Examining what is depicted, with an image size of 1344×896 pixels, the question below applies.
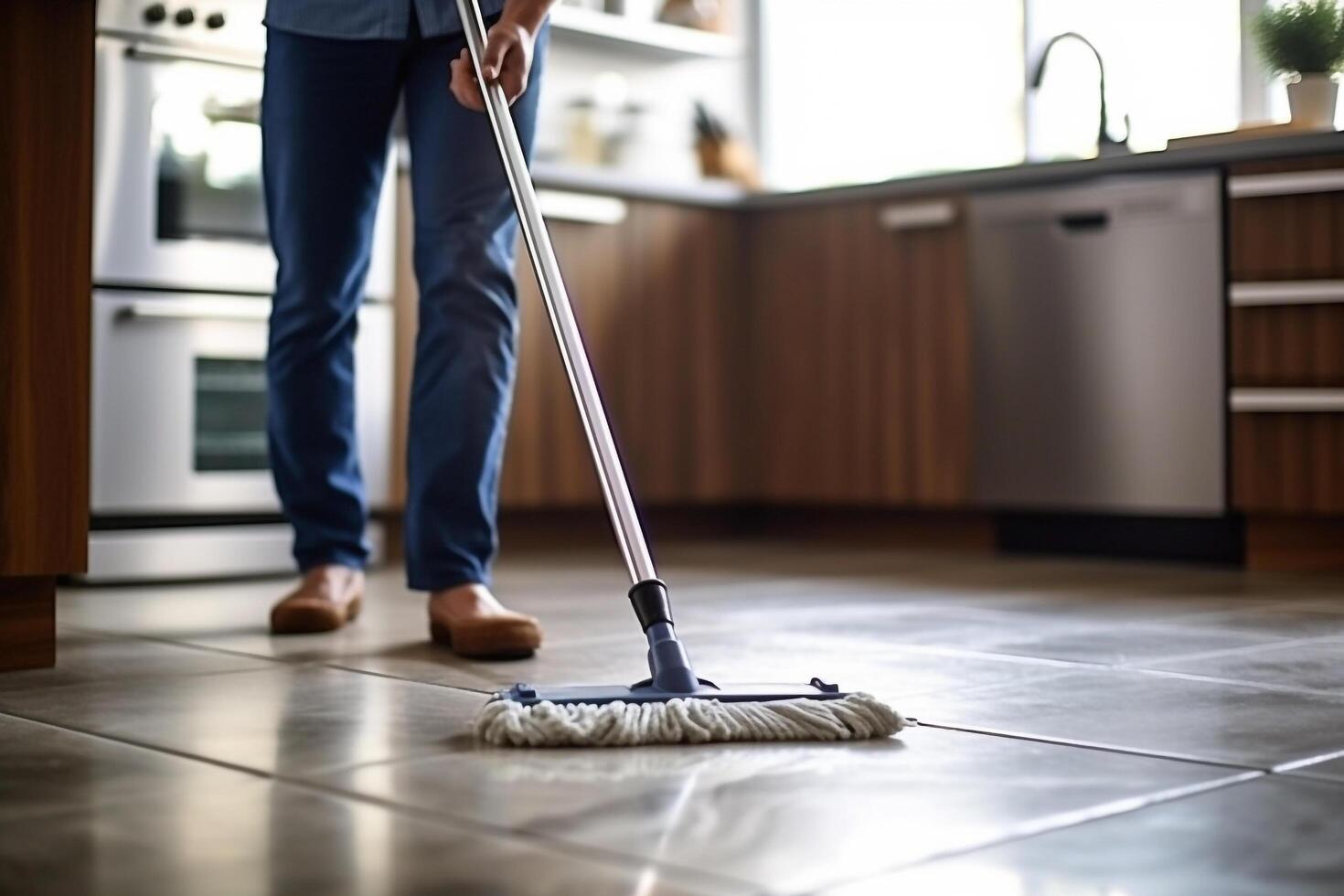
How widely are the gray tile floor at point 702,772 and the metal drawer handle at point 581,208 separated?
5.16ft

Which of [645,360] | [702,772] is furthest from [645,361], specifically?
[702,772]

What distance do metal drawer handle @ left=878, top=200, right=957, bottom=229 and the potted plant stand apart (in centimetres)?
69

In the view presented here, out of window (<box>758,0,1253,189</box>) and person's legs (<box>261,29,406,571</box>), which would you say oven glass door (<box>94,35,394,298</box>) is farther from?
window (<box>758,0,1253,189</box>)

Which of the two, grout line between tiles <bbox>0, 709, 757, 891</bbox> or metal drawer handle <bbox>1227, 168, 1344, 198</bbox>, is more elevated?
metal drawer handle <bbox>1227, 168, 1344, 198</bbox>

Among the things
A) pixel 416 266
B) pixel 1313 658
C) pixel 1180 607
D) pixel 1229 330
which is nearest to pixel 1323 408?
pixel 1229 330

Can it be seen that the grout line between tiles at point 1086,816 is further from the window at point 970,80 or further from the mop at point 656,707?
the window at point 970,80

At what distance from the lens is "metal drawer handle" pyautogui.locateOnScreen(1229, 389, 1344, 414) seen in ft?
9.79

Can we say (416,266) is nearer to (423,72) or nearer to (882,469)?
(423,72)

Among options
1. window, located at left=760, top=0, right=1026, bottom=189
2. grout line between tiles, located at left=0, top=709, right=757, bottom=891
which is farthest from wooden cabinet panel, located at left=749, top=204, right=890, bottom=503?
grout line between tiles, located at left=0, top=709, right=757, bottom=891

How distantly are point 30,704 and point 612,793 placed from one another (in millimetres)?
643

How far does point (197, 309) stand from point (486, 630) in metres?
1.33

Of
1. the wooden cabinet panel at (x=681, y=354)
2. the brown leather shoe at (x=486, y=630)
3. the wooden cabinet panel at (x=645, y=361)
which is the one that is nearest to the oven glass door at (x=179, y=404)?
→ the wooden cabinet panel at (x=645, y=361)

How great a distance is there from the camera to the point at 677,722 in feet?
4.25

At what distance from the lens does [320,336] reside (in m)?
2.15
